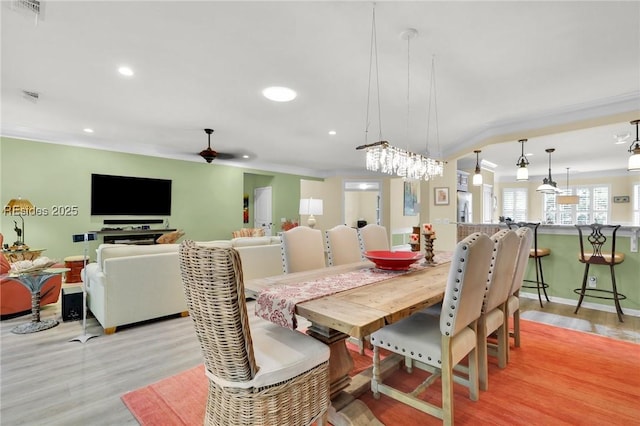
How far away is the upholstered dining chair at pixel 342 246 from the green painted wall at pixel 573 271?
2.90 meters

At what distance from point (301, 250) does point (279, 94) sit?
1.70 metres

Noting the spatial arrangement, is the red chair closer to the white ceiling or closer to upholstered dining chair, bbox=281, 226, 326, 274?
the white ceiling

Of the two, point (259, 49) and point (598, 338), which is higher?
point (259, 49)

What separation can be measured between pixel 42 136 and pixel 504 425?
663 cm

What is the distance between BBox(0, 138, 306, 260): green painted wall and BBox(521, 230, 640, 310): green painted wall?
232 inches

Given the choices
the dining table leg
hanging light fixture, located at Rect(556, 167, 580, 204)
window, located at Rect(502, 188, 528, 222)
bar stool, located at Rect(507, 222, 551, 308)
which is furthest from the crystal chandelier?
window, located at Rect(502, 188, 528, 222)

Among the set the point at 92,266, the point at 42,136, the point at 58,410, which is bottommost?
the point at 58,410

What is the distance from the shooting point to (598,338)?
9.24 ft

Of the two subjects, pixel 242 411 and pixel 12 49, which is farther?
pixel 12 49

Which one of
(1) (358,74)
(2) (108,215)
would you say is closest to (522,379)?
(1) (358,74)

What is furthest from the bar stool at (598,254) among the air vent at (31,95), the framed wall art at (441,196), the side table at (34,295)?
the air vent at (31,95)

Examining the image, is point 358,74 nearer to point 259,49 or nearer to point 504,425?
point 259,49

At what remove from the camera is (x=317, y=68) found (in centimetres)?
260

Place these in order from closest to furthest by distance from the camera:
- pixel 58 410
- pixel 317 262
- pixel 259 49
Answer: pixel 58 410 < pixel 259 49 < pixel 317 262
